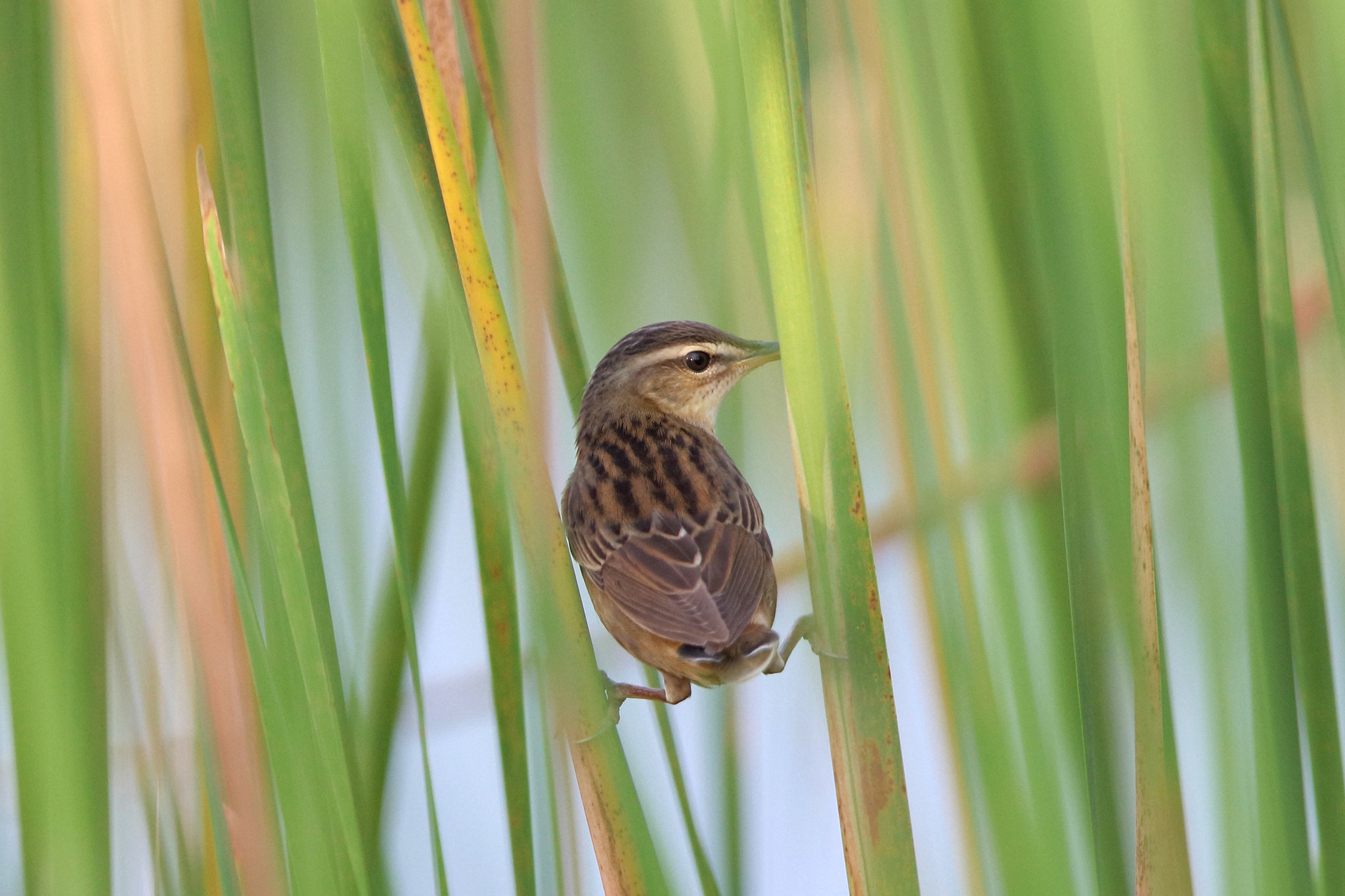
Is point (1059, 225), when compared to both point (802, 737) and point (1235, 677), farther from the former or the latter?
point (802, 737)

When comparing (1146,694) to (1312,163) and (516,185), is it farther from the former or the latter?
(516,185)

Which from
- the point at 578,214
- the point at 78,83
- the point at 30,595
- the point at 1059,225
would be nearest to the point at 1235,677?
the point at 1059,225

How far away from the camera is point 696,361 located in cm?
239

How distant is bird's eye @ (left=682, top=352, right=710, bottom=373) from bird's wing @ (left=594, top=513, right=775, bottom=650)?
17.1 inches

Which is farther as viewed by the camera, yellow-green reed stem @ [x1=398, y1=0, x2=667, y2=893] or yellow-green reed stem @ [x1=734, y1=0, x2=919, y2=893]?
yellow-green reed stem @ [x1=398, y1=0, x2=667, y2=893]

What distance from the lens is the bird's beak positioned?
2.18 m

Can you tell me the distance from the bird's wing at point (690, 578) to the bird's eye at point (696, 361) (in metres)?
0.43

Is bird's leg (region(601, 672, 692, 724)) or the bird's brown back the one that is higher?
the bird's brown back

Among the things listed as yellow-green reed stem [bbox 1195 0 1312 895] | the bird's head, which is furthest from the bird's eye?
yellow-green reed stem [bbox 1195 0 1312 895]

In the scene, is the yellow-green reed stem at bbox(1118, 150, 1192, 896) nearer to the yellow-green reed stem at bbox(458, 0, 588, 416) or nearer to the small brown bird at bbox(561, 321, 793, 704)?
the small brown bird at bbox(561, 321, 793, 704)

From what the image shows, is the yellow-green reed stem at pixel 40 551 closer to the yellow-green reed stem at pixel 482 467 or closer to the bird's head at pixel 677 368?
the yellow-green reed stem at pixel 482 467

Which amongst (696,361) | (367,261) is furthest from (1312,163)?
(696,361)

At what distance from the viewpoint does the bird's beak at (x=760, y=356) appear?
7.15ft

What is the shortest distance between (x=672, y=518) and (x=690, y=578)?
0.21 meters
